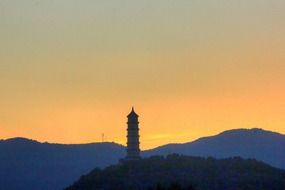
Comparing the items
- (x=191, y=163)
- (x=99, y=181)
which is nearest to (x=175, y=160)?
(x=191, y=163)

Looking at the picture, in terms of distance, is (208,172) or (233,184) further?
(208,172)

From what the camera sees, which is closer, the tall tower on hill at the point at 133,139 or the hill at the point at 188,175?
the hill at the point at 188,175

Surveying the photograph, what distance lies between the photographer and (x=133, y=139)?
14338 cm

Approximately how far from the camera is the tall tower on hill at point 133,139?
143 metres

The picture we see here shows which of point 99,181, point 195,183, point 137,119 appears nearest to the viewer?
point 195,183

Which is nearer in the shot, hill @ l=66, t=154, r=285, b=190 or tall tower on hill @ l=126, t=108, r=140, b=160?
hill @ l=66, t=154, r=285, b=190

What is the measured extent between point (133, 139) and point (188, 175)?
13.6 m

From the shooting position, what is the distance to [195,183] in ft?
419

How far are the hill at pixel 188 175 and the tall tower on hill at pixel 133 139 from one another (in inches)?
73.4

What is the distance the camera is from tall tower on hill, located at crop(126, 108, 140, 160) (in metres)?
143

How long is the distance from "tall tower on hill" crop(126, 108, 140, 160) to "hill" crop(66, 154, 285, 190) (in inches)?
73.4

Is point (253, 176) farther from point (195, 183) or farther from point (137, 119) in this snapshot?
point (137, 119)

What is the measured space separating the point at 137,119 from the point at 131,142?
4.32m

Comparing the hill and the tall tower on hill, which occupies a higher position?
the tall tower on hill
